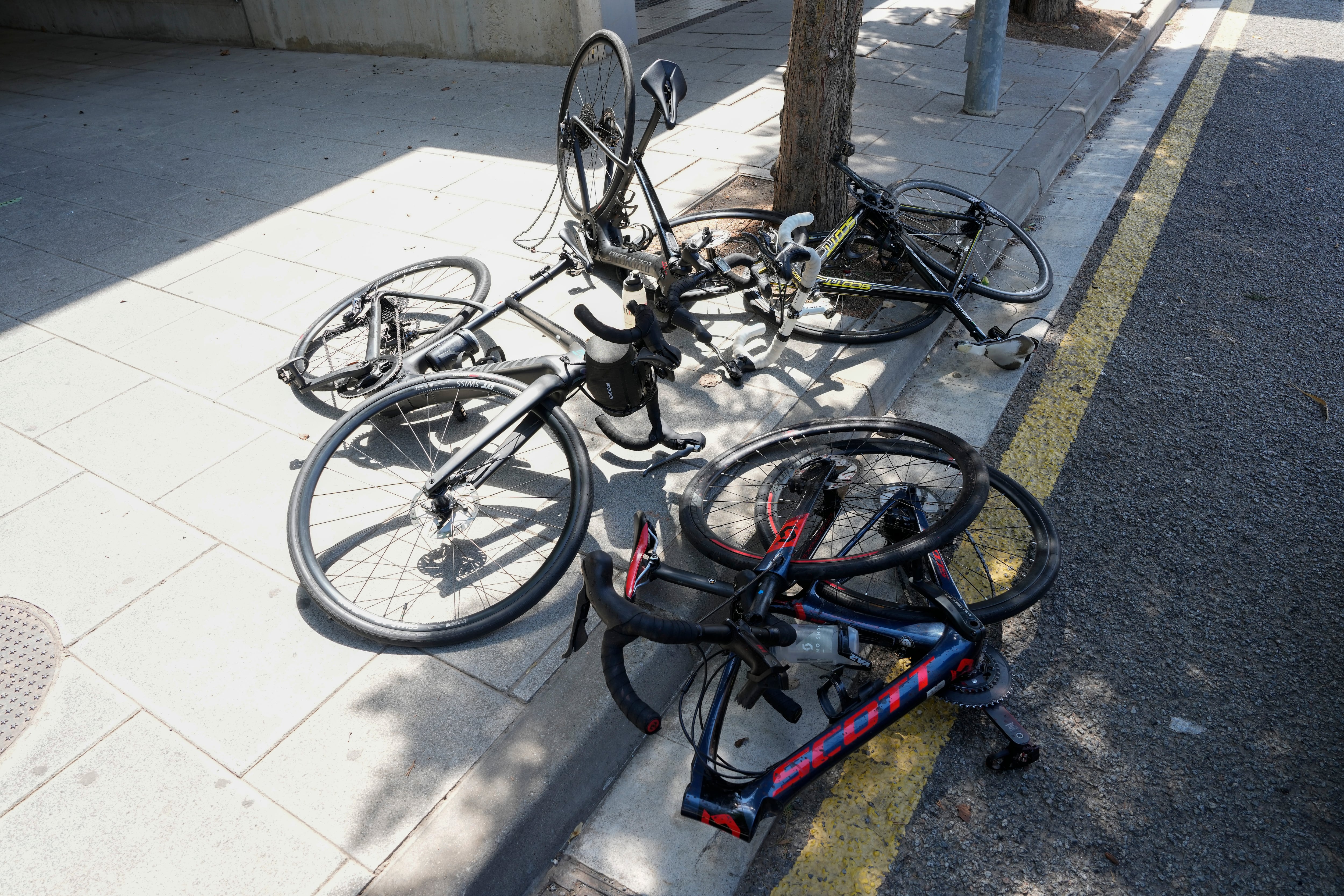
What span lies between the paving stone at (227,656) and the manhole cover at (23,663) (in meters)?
0.11

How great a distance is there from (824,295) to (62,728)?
11.9 ft

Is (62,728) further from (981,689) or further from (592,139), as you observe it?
(592,139)

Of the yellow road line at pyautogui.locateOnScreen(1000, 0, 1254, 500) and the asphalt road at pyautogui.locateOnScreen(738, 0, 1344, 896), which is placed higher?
the yellow road line at pyautogui.locateOnScreen(1000, 0, 1254, 500)

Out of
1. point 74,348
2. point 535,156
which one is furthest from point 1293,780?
point 535,156

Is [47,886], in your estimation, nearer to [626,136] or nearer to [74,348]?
[74,348]

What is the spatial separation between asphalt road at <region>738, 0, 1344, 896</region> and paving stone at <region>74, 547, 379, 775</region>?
151 centimetres

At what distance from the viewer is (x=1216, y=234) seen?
5309 mm

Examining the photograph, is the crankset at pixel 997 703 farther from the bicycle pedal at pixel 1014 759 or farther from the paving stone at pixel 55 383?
the paving stone at pixel 55 383

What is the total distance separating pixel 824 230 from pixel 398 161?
3860 mm

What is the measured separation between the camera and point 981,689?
2.44 meters

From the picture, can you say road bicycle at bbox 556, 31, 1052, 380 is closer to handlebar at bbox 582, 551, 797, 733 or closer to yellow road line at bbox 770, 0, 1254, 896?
yellow road line at bbox 770, 0, 1254, 896

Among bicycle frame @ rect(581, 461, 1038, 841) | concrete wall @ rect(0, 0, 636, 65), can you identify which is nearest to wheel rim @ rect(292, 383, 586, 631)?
bicycle frame @ rect(581, 461, 1038, 841)

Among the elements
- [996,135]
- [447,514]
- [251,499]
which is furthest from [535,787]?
[996,135]

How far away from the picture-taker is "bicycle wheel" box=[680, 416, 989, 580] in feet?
8.98
